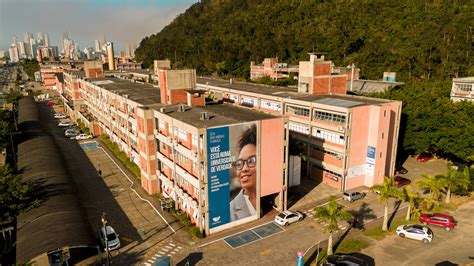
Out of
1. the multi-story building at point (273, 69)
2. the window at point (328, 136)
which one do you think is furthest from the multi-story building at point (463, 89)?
the multi-story building at point (273, 69)

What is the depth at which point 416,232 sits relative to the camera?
38719 millimetres

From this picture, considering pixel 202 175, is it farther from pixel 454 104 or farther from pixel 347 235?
pixel 454 104

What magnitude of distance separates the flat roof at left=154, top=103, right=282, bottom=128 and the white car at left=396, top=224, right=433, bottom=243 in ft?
67.6

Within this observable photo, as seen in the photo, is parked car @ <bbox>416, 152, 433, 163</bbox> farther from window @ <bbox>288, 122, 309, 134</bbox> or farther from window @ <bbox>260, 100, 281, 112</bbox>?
window @ <bbox>260, 100, 281, 112</bbox>

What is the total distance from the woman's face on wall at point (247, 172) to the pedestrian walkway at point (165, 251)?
1075 cm

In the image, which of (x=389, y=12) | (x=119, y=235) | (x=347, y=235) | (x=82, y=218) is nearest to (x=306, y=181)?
(x=347, y=235)

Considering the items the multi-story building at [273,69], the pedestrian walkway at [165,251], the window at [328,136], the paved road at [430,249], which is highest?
the multi-story building at [273,69]

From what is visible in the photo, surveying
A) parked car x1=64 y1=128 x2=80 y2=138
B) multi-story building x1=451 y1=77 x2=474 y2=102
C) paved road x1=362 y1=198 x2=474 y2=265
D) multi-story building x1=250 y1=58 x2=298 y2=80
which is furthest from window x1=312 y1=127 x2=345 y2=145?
multi-story building x1=250 y1=58 x2=298 y2=80

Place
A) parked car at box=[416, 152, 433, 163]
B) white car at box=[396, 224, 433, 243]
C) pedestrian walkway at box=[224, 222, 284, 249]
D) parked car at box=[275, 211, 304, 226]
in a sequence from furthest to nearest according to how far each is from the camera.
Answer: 1. parked car at box=[416, 152, 433, 163]
2. parked car at box=[275, 211, 304, 226]
3. pedestrian walkway at box=[224, 222, 284, 249]
4. white car at box=[396, 224, 433, 243]

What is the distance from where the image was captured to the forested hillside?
392 ft

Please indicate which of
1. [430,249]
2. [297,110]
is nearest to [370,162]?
[297,110]

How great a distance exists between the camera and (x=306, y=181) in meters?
57.8

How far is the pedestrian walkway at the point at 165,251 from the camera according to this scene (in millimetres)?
35750

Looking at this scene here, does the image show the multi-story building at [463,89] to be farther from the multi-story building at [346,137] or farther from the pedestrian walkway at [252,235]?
the pedestrian walkway at [252,235]
